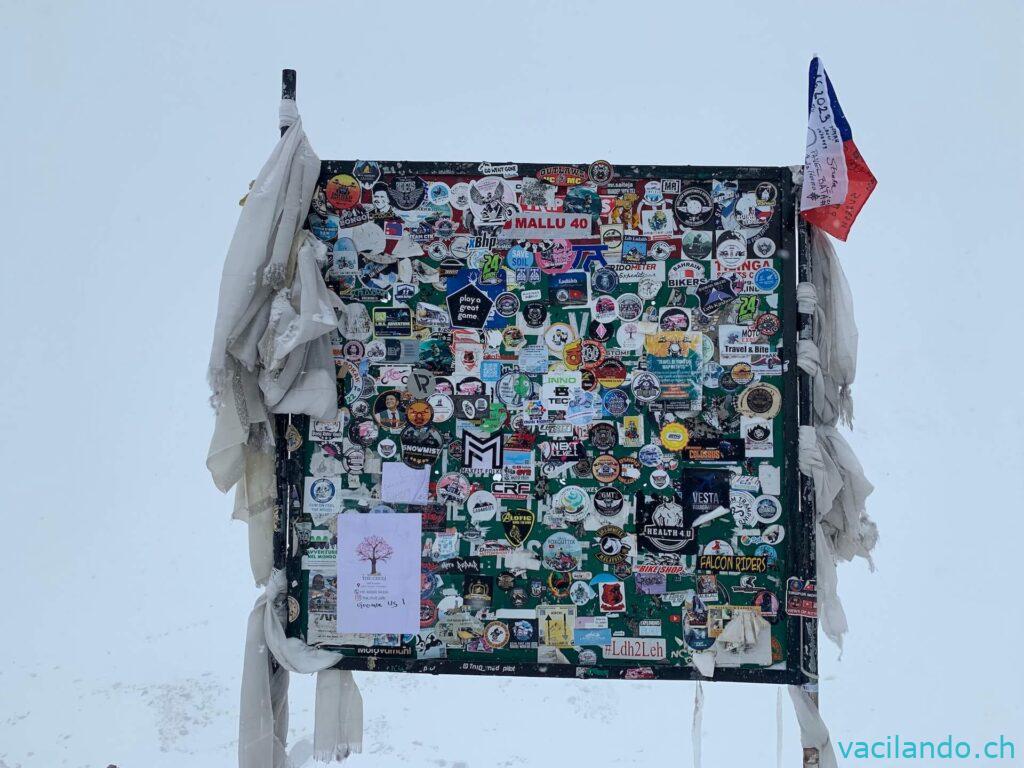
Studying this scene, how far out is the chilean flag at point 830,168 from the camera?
2416mm

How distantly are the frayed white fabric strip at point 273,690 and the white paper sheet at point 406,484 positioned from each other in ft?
1.55

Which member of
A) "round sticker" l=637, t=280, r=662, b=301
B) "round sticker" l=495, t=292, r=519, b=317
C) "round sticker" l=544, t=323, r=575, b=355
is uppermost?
"round sticker" l=637, t=280, r=662, b=301

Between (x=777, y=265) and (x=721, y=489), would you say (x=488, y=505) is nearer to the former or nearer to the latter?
(x=721, y=489)

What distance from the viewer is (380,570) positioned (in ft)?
8.46

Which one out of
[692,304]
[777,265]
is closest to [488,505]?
[692,304]

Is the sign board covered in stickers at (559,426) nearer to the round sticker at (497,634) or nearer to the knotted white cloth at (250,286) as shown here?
the round sticker at (497,634)

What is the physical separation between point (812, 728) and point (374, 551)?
1568 mm

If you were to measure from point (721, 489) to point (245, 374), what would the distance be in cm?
159

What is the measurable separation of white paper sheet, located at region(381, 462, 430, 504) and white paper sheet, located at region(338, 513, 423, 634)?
0.06 m

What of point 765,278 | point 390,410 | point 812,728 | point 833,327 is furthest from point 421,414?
point 812,728

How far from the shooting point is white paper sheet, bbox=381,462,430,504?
102 inches

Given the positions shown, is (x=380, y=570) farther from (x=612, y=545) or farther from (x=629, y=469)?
(x=629, y=469)

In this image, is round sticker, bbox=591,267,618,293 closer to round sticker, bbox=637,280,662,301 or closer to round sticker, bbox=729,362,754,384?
round sticker, bbox=637,280,662,301

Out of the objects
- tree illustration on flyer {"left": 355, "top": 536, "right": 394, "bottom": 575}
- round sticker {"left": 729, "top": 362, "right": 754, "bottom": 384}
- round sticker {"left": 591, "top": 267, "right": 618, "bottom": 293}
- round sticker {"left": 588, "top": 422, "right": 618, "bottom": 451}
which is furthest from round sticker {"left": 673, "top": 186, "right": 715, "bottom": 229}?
tree illustration on flyer {"left": 355, "top": 536, "right": 394, "bottom": 575}
